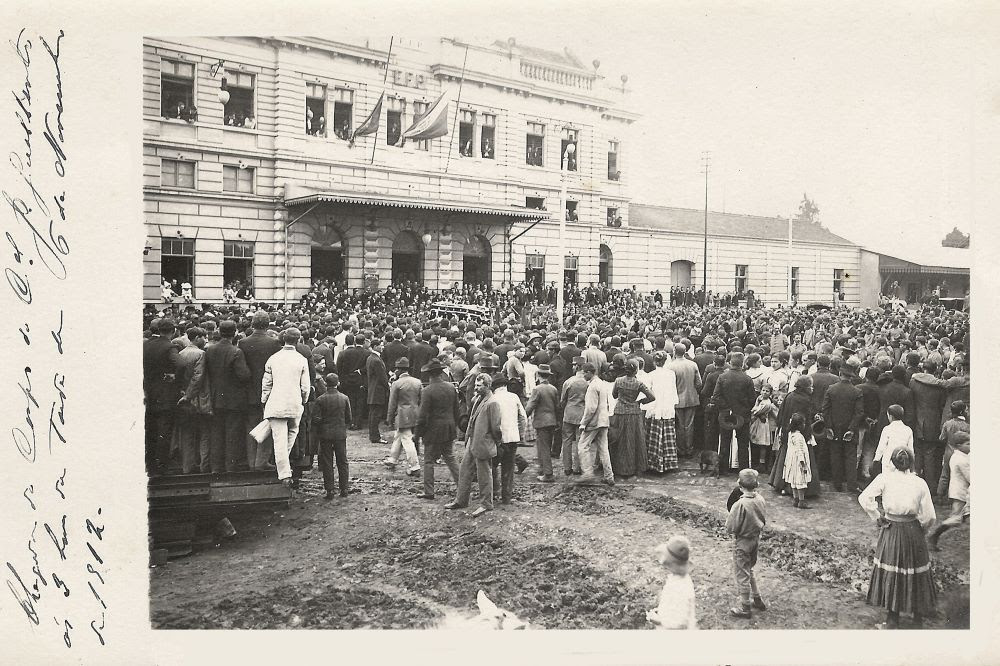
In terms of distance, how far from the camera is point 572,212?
2389 cm

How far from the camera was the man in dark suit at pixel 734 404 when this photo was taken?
27.0 ft

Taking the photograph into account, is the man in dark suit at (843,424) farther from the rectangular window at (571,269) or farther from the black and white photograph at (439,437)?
the rectangular window at (571,269)

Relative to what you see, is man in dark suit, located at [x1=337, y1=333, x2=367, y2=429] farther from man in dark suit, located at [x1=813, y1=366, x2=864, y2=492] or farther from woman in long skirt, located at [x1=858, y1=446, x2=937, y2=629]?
woman in long skirt, located at [x1=858, y1=446, x2=937, y2=629]

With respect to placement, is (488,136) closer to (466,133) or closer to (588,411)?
(466,133)

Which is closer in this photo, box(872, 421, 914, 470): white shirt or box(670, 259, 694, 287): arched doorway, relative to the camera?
box(872, 421, 914, 470): white shirt

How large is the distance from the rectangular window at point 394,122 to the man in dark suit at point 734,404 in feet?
30.7

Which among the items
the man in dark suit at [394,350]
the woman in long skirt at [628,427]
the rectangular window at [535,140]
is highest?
the rectangular window at [535,140]

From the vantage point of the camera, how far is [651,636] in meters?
5.09

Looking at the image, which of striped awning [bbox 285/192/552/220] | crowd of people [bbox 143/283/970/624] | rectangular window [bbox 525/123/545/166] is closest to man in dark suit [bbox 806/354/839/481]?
crowd of people [bbox 143/283/970/624]

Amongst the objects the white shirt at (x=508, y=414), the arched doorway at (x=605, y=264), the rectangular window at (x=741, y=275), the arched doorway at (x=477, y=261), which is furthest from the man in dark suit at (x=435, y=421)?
the rectangular window at (x=741, y=275)

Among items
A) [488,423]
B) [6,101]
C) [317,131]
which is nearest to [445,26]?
[6,101]

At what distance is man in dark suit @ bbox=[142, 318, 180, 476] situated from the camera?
5.52 meters

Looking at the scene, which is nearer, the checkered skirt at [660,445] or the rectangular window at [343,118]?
the checkered skirt at [660,445]

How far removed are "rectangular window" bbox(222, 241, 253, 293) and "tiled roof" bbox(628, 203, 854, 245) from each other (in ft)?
64.3
